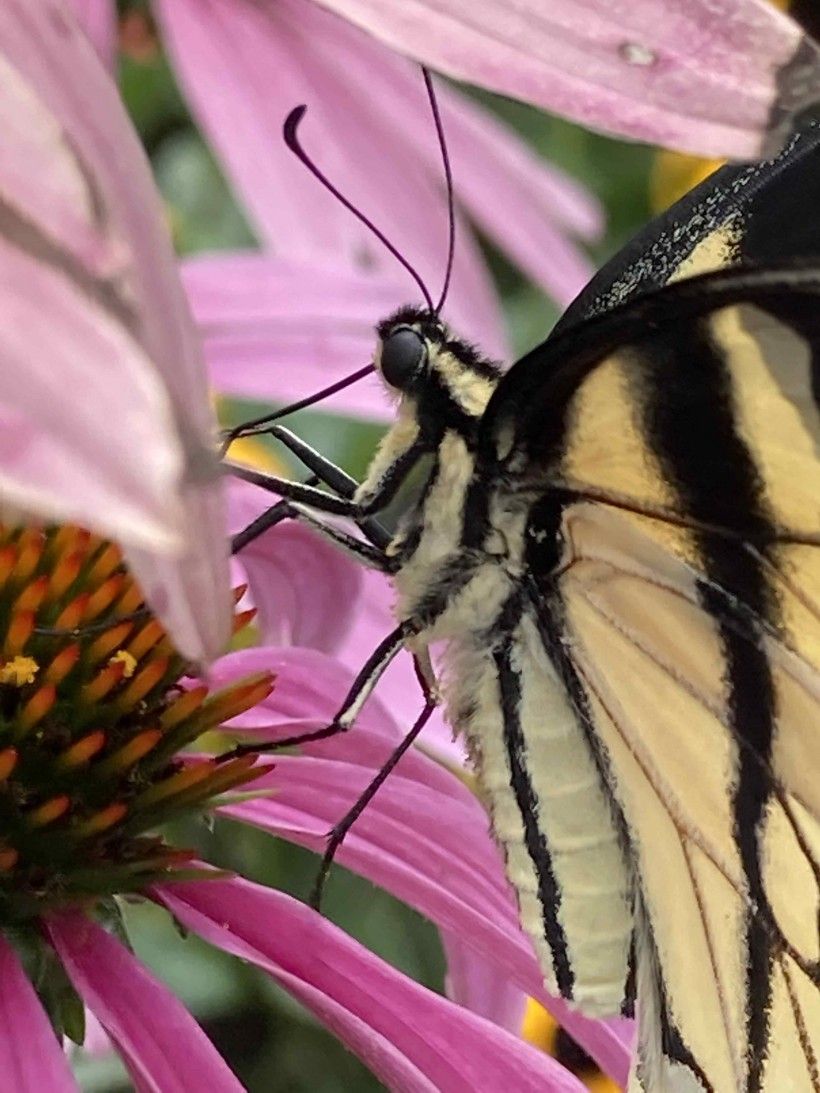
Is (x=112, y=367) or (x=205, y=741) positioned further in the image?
(x=205, y=741)

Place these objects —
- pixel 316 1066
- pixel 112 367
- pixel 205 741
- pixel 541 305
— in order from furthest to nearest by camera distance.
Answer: pixel 541 305, pixel 316 1066, pixel 205 741, pixel 112 367

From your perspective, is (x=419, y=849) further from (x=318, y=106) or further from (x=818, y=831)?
(x=318, y=106)

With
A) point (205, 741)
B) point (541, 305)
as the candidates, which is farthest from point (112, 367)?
point (541, 305)

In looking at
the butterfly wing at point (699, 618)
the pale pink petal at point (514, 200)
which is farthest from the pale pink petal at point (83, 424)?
the pale pink petal at point (514, 200)

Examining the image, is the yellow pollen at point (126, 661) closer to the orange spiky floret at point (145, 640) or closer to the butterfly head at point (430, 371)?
the orange spiky floret at point (145, 640)

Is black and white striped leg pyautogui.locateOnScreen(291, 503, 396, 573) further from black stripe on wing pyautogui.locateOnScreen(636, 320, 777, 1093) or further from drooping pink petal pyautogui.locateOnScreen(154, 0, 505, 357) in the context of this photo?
drooping pink petal pyautogui.locateOnScreen(154, 0, 505, 357)

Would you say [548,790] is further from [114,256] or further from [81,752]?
[114,256]
